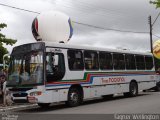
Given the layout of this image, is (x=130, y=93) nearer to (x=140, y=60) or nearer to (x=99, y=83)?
(x=140, y=60)

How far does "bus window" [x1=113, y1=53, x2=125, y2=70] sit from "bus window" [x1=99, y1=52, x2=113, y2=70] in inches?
16.8

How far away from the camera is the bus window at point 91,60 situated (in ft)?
56.2

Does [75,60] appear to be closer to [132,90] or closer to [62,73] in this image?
[62,73]

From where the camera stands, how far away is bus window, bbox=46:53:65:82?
14789 mm

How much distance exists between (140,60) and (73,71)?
23.3ft

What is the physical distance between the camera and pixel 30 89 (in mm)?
14539

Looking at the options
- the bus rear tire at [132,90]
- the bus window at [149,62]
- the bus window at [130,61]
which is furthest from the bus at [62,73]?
the bus window at [149,62]

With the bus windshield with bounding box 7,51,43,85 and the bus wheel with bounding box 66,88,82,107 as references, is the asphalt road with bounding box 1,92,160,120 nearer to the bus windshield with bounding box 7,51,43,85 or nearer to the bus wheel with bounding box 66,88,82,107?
the bus wheel with bounding box 66,88,82,107

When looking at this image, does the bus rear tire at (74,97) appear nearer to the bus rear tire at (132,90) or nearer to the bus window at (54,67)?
the bus window at (54,67)

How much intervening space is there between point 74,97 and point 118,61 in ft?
14.8

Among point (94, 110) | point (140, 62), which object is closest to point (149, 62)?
point (140, 62)

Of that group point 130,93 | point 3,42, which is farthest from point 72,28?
point 3,42

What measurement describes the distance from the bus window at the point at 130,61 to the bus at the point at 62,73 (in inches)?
26.8

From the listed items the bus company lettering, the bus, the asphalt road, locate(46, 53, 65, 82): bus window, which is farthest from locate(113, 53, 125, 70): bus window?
locate(46, 53, 65, 82): bus window
